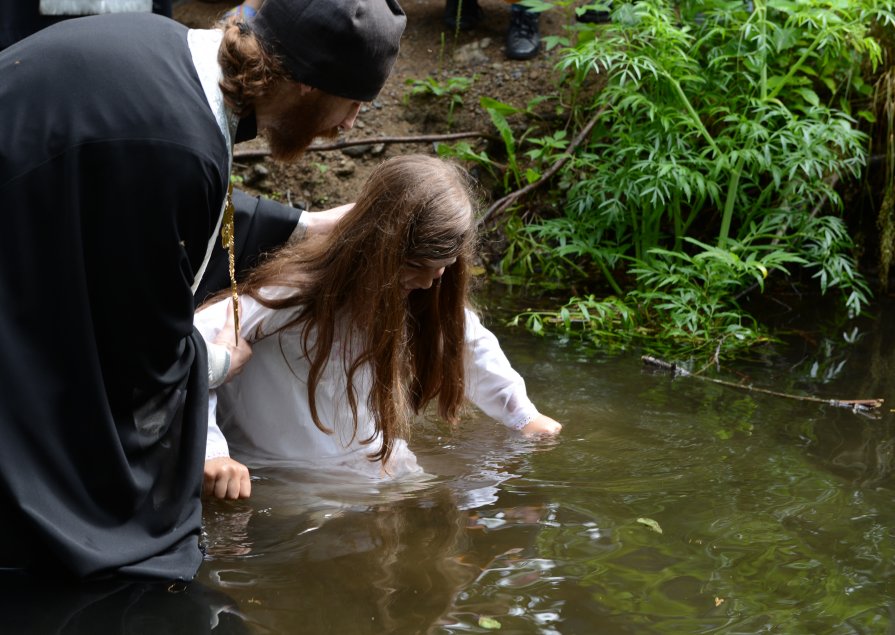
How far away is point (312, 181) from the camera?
6000 millimetres

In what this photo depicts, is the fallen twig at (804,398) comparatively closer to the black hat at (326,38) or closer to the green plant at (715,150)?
the green plant at (715,150)

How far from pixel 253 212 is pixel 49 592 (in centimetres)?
136

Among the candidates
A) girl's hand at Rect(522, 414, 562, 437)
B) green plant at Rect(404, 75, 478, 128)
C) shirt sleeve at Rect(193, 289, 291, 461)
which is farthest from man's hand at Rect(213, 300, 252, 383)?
green plant at Rect(404, 75, 478, 128)

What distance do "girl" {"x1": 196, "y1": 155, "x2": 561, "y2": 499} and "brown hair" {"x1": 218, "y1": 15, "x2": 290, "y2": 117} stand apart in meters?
0.76

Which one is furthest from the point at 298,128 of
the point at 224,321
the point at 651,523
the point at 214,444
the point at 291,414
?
the point at 651,523

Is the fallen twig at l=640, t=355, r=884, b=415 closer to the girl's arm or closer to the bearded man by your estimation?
the girl's arm

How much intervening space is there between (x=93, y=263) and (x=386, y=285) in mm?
957

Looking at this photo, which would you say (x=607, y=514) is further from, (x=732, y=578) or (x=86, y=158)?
(x=86, y=158)

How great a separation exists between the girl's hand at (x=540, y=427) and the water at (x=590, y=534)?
6 centimetres

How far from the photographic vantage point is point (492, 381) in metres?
3.33

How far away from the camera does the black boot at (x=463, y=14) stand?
274 inches

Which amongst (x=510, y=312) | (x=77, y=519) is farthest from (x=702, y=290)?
(x=77, y=519)

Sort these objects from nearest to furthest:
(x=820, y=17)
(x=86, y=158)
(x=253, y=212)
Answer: (x=86, y=158) < (x=253, y=212) < (x=820, y=17)

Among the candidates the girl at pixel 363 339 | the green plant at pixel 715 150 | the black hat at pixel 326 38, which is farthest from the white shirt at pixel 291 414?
the green plant at pixel 715 150
